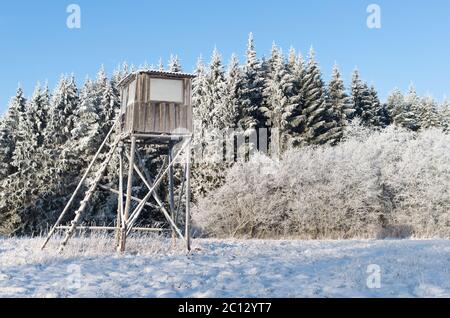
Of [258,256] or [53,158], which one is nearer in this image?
[258,256]

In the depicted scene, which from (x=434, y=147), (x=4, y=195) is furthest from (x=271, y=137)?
(x=4, y=195)

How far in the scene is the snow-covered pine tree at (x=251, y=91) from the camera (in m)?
41.2

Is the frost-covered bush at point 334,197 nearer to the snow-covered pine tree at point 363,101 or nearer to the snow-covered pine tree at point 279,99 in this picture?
the snow-covered pine tree at point 279,99

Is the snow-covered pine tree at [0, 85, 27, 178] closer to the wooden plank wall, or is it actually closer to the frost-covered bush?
the frost-covered bush

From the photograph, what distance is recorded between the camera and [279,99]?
4247 cm

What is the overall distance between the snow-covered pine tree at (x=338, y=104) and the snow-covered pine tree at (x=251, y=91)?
723 cm

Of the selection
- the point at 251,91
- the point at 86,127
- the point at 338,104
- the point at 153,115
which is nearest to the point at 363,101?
the point at 338,104

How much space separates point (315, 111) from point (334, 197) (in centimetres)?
1081

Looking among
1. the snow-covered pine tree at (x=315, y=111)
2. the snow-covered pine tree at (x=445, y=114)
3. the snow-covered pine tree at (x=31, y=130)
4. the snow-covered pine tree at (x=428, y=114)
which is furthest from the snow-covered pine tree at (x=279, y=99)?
the snow-covered pine tree at (x=31, y=130)

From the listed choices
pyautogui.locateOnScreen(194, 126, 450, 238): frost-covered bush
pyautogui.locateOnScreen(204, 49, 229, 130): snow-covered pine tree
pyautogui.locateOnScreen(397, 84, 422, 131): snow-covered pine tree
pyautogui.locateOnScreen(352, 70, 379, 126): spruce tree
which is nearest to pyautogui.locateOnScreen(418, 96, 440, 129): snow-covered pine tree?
pyautogui.locateOnScreen(397, 84, 422, 131): snow-covered pine tree

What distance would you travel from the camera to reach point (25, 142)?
1555 inches

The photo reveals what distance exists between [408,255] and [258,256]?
15.5 feet

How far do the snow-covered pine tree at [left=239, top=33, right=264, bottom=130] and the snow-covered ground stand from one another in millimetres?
26452
